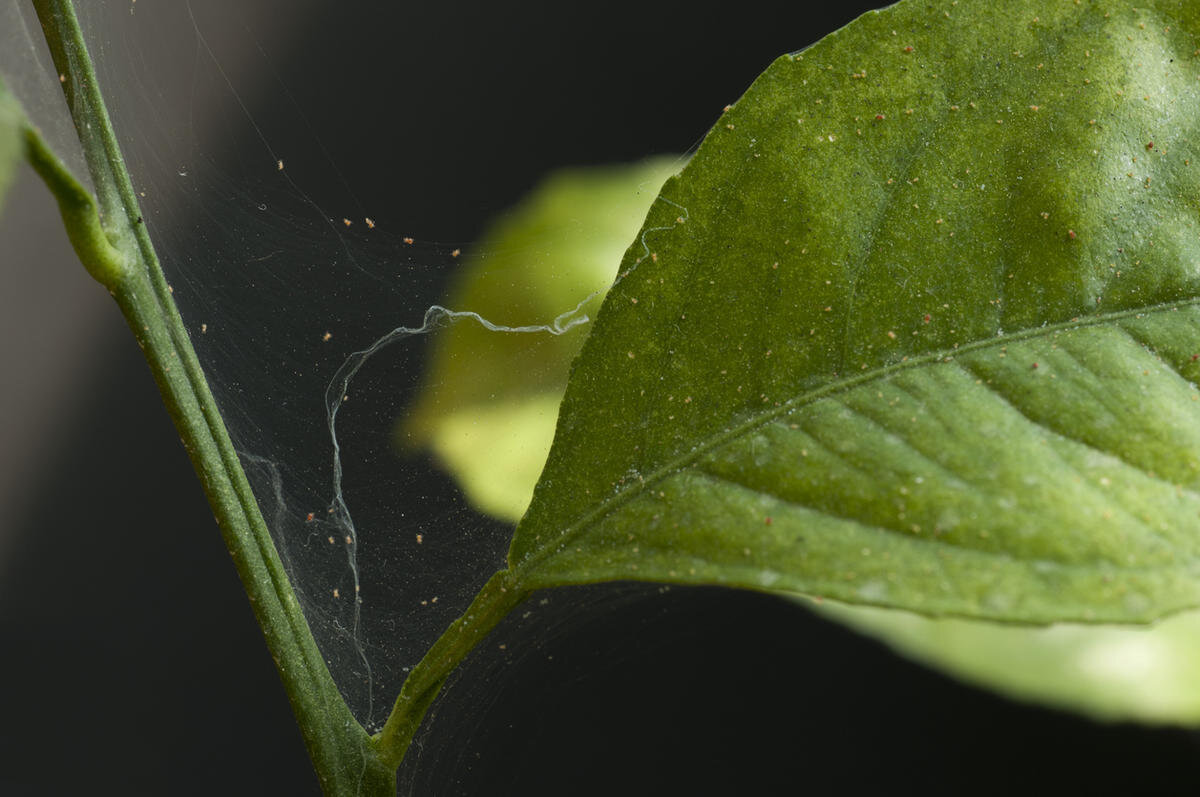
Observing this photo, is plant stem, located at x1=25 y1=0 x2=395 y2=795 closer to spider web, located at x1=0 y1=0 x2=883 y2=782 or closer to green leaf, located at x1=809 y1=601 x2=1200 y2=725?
spider web, located at x1=0 y1=0 x2=883 y2=782

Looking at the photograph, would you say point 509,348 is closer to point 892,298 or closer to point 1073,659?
point 892,298

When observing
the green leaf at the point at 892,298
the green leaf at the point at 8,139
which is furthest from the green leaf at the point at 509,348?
the green leaf at the point at 8,139

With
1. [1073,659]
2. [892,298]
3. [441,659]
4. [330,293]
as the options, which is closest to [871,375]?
[892,298]

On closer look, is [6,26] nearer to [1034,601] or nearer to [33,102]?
[33,102]

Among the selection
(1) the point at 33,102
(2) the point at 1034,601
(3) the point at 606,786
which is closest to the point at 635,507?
(2) the point at 1034,601

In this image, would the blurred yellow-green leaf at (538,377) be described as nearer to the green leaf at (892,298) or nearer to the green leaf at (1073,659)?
the green leaf at (1073,659)
